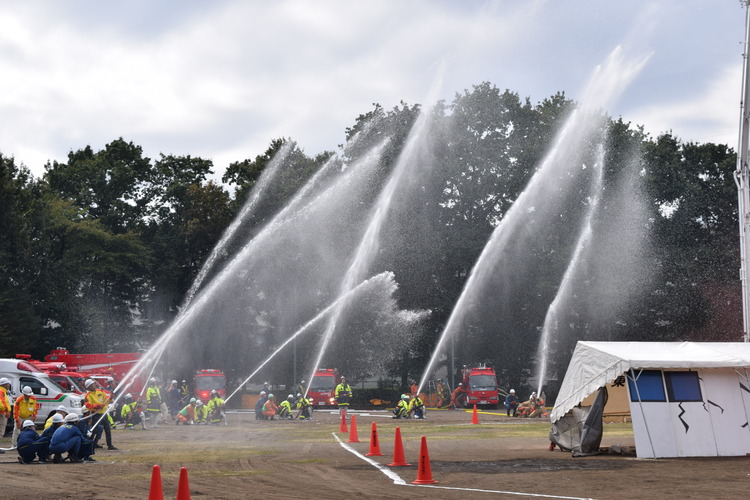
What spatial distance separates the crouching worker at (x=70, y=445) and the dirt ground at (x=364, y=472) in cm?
56

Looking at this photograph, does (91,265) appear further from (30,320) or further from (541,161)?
(541,161)

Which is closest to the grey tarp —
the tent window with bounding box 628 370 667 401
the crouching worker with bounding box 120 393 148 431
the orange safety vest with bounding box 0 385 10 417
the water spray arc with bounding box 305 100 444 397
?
the tent window with bounding box 628 370 667 401

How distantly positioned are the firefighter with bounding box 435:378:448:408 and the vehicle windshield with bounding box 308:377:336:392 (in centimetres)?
749

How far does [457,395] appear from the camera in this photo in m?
65.2

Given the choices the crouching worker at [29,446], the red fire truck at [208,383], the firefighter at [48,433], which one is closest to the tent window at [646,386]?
the firefighter at [48,433]

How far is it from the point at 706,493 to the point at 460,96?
6039 centimetres

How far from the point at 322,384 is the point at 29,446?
147 ft

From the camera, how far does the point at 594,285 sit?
2709 inches

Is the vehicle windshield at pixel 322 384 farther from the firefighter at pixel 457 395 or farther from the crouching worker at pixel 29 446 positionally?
the crouching worker at pixel 29 446

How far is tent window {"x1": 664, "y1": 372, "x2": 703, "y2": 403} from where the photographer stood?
22656 millimetres

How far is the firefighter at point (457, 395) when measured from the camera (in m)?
60.9


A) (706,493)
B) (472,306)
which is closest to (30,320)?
(472,306)

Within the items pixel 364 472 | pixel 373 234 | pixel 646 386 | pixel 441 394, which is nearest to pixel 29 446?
pixel 364 472

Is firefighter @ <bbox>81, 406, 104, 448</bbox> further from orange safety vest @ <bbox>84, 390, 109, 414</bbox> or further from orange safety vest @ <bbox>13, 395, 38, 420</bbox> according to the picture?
orange safety vest @ <bbox>13, 395, 38, 420</bbox>
